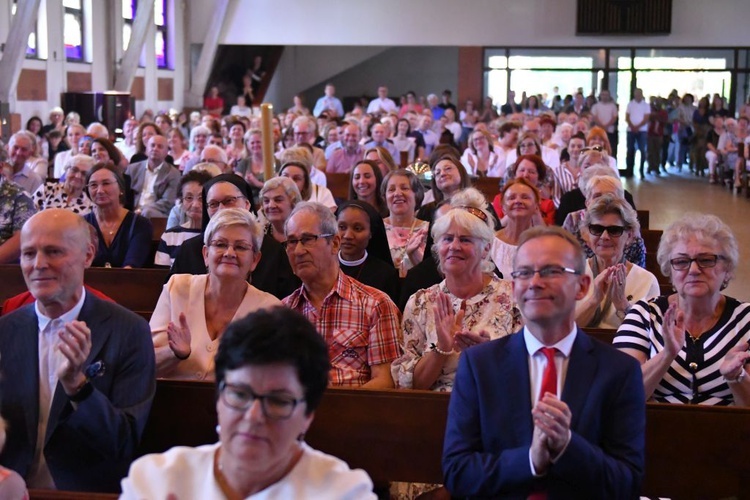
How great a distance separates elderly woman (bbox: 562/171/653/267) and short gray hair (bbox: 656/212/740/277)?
4.10 feet

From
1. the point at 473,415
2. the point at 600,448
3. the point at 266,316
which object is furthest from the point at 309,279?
the point at 266,316

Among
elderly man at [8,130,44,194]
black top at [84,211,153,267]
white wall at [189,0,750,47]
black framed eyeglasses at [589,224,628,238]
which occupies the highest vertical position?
white wall at [189,0,750,47]

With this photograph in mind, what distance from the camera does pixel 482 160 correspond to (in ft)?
36.4

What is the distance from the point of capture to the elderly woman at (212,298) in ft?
12.7

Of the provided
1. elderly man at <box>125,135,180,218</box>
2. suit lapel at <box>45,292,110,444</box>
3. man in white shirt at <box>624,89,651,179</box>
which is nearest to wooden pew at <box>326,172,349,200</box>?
elderly man at <box>125,135,180,218</box>

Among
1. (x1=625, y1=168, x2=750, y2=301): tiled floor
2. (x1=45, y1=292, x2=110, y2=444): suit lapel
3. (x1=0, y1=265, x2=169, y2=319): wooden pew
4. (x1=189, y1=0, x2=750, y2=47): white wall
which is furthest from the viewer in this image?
(x1=189, y1=0, x2=750, y2=47): white wall

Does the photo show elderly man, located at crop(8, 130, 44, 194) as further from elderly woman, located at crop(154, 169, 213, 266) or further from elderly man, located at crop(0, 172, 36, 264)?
elderly woman, located at crop(154, 169, 213, 266)

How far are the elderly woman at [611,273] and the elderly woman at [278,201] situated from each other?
5.47ft

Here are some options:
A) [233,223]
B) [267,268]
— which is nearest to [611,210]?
[267,268]

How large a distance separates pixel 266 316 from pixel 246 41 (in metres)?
20.8

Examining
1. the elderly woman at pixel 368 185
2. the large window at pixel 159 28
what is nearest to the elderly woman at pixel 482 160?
the elderly woman at pixel 368 185

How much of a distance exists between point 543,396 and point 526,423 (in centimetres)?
15

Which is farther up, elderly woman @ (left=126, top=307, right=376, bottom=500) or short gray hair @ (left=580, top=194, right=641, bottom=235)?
short gray hair @ (left=580, top=194, right=641, bottom=235)

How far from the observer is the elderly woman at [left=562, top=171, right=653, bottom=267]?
17.6 ft
